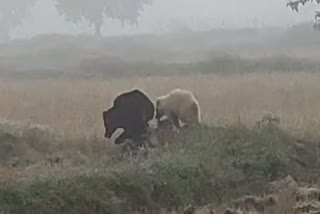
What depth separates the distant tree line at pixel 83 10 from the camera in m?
67.1

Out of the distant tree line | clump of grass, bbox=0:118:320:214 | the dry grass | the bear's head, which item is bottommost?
clump of grass, bbox=0:118:320:214

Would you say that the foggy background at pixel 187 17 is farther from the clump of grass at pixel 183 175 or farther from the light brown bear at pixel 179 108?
the clump of grass at pixel 183 175

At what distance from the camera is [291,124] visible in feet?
50.7

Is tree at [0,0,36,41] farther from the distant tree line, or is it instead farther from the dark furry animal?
the dark furry animal

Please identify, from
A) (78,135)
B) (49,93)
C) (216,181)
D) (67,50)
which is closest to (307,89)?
(49,93)

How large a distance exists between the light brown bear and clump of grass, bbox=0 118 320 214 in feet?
1.14

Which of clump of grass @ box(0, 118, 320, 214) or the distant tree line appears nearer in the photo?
clump of grass @ box(0, 118, 320, 214)

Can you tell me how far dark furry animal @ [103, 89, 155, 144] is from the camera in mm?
13406

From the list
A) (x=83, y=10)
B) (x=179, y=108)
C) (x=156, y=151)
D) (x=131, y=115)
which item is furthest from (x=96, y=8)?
(x=156, y=151)

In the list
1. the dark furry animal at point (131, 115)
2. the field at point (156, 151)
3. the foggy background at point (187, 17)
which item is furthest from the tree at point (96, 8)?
the dark furry animal at point (131, 115)

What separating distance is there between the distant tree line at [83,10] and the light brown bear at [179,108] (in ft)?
174

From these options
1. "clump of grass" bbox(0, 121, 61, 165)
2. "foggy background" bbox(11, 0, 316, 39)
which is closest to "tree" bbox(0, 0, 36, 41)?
"foggy background" bbox(11, 0, 316, 39)

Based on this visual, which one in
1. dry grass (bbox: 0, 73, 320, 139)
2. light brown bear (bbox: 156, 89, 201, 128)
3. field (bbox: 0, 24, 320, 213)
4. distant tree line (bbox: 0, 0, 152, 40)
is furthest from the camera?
distant tree line (bbox: 0, 0, 152, 40)

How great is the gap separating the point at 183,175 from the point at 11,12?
6933 centimetres
